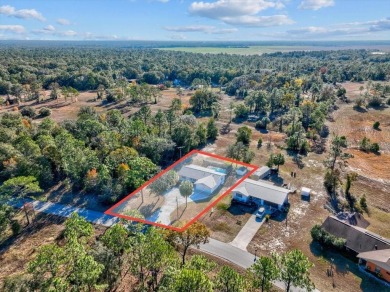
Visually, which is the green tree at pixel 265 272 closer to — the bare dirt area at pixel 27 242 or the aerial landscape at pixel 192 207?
the aerial landscape at pixel 192 207

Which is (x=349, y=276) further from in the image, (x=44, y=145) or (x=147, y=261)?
(x=44, y=145)

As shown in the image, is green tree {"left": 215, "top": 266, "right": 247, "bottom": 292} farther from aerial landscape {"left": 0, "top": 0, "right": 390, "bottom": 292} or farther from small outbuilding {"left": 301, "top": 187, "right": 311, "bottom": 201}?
small outbuilding {"left": 301, "top": 187, "right": 311, "bottom": 201}

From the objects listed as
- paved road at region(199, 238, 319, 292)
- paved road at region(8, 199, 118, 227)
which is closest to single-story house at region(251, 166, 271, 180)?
paved road at region(199, 238, 319, 292)

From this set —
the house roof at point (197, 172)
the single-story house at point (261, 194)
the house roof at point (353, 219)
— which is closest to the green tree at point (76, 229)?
the house roof at point (197, 172)

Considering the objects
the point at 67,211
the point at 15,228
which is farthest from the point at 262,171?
the point at 15,228

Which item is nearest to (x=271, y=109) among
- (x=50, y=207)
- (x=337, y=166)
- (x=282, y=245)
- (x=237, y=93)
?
(x=237, y=93)

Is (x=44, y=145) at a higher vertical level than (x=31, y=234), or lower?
higher
